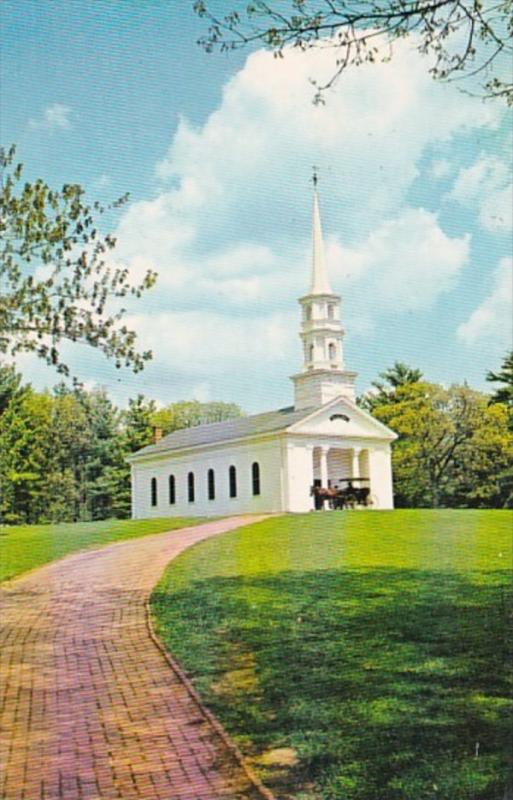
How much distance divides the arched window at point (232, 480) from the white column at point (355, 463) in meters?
0.26

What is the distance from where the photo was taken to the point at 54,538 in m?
1.84

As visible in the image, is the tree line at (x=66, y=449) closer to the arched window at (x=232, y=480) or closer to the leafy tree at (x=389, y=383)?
the arched window at (x=232, y=480)

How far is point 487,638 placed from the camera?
250 centimetres

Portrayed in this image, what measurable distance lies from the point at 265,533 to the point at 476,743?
2.25ft

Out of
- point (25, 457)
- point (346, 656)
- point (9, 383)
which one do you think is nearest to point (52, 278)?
point (9, 383)

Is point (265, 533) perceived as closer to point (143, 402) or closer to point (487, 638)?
point (143, 402)

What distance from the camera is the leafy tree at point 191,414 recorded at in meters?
1.94

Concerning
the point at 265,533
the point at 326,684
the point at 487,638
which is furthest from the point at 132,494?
the point at 487,638

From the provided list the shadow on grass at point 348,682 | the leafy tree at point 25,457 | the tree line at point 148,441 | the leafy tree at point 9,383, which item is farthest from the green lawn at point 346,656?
the leafy tree at point 9,383

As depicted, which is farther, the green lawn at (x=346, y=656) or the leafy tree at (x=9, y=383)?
the green lawn at (x=346, y=656)

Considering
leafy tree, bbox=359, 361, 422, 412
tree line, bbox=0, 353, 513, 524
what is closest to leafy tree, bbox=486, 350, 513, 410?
tree line, bbox=0, 353, 513, 524

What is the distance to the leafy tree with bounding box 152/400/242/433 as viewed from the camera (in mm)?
1940

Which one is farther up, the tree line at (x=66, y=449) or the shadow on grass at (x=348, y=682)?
the tree line at (x=66, y=449)

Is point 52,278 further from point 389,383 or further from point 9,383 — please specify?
point 389,383
